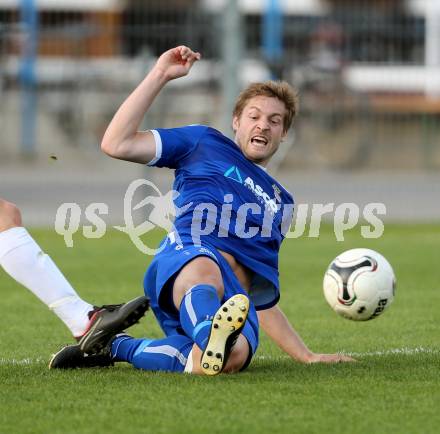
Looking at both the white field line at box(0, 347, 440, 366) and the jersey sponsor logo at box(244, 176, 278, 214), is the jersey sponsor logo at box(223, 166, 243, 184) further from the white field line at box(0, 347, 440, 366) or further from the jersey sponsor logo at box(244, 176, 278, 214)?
the white field line at box(0, 347, 440, 366)

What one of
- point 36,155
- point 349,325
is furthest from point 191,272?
point 36,155

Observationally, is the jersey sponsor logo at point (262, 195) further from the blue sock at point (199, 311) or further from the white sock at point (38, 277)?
the white sock at point (38, 277)

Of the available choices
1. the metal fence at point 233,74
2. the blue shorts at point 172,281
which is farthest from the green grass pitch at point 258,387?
the metal fence at point 233,74

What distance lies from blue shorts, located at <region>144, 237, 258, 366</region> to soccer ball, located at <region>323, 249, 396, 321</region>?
66cm

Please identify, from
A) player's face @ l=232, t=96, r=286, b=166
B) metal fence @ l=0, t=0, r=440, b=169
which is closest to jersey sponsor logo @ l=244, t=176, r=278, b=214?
player's face @ l=232, t=96, r=286, b=166

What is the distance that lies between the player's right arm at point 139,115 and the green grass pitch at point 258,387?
978 millimetres

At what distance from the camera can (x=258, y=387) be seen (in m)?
4.99

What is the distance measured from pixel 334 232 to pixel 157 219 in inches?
79.4

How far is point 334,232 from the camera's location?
13883 millimetres

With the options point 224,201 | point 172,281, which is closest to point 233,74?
point 224,201

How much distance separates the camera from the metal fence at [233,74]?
54.5 ft

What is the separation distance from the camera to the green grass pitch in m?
4.34

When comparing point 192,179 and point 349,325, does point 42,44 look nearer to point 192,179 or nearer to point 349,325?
point 349,325

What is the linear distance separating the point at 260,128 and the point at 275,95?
20 cm
